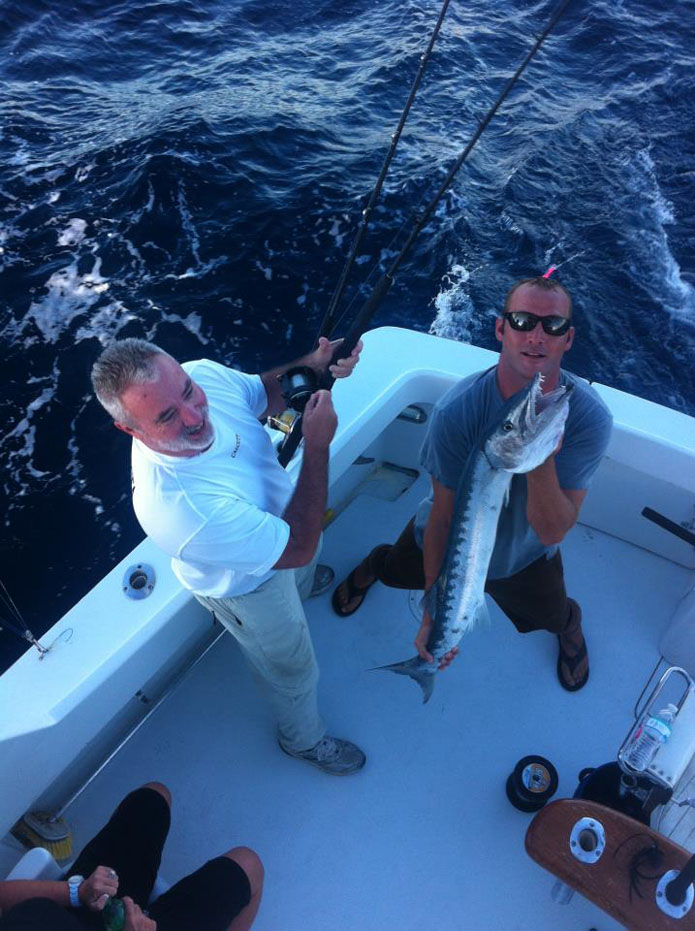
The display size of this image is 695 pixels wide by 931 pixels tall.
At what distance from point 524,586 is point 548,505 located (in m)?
0.69

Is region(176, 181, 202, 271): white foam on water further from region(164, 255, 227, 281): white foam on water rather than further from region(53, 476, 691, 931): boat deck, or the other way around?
region(53, 476, 691, 931): boat deck

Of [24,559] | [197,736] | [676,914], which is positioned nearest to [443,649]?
[676,914]

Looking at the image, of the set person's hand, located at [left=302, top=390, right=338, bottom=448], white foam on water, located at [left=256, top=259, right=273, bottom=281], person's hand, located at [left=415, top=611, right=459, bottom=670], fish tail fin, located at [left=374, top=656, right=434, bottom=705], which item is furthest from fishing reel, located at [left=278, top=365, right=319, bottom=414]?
white foam on water, located at [left=256, top=259, right=273, bottom=281]

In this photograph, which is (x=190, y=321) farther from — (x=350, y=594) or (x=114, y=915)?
(x=114, y=915)

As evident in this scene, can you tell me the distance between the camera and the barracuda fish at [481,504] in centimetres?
162

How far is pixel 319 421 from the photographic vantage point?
1938 millimetres

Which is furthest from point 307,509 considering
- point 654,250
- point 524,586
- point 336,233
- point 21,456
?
point 654,250

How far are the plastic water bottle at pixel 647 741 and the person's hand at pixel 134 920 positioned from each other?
151 centimetres

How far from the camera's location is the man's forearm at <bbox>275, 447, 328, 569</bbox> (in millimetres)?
1890

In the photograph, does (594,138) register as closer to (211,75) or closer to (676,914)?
(211,75)

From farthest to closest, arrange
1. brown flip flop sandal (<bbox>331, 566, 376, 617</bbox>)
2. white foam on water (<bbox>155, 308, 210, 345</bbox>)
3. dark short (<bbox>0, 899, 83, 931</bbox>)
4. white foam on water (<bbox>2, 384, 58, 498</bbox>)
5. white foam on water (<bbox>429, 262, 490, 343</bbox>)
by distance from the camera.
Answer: white foam on water (<bbox>429, 262, 490, 343</bbox>), white foam on water (<bbox>155, 308, 210, 345</bbox>), white foam on water (<bbox>2, 384, 58, 498</bbox>), brown flip flop sandal (<bbox>331, 566, 376, 617</bbox>), dark short (<bbox>0, 899, 83, 931</bbox>)

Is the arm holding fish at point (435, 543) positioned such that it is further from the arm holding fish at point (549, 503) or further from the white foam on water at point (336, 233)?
the white foam on water at point (336, 233)

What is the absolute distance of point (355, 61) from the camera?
370 inches

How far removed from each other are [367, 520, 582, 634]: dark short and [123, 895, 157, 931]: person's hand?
5.36ft
